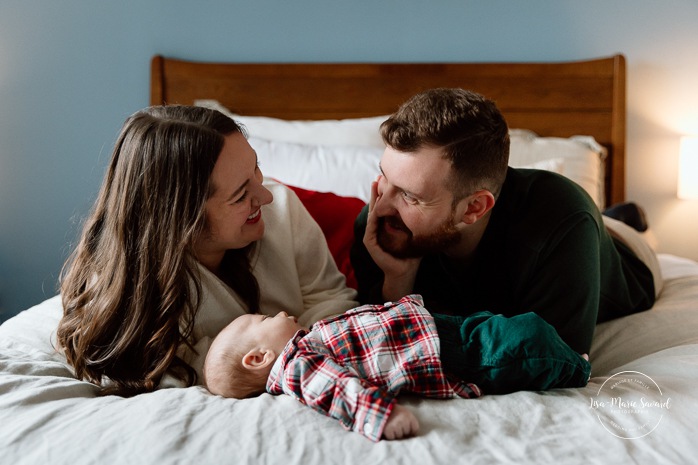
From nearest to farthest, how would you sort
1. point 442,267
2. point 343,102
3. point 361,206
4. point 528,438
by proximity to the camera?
1. point 528,438
2. point 442,267
3. point 361,206
4. point 343,102

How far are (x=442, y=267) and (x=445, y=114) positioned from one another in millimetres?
414

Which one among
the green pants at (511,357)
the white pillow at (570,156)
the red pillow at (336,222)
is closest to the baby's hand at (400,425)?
the green pants at (511,357)

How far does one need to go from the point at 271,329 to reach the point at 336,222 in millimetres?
682

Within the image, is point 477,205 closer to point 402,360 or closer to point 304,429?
point 402,360

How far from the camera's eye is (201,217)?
147 cm

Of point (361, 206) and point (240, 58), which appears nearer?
point (361, 206)

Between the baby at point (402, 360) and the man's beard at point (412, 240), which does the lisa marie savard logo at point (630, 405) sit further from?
the man's beard at point (412, 240)

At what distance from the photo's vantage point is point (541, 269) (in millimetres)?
1522

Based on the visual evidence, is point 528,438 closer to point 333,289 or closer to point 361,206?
point 333,289

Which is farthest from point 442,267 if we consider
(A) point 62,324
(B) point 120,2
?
(B) point 120,2

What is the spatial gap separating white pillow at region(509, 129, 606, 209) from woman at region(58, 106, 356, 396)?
1.37 metres

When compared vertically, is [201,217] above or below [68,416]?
above

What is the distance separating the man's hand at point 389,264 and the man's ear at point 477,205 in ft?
0.64

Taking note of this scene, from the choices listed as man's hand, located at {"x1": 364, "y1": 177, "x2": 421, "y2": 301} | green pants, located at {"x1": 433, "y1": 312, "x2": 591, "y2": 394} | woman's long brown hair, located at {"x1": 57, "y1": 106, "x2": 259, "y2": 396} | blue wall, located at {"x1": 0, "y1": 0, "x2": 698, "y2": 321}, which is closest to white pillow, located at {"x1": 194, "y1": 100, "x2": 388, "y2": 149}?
blue wall, located at {"x1": 0, "y1": 0, "x2": 698, "y2": 321}
